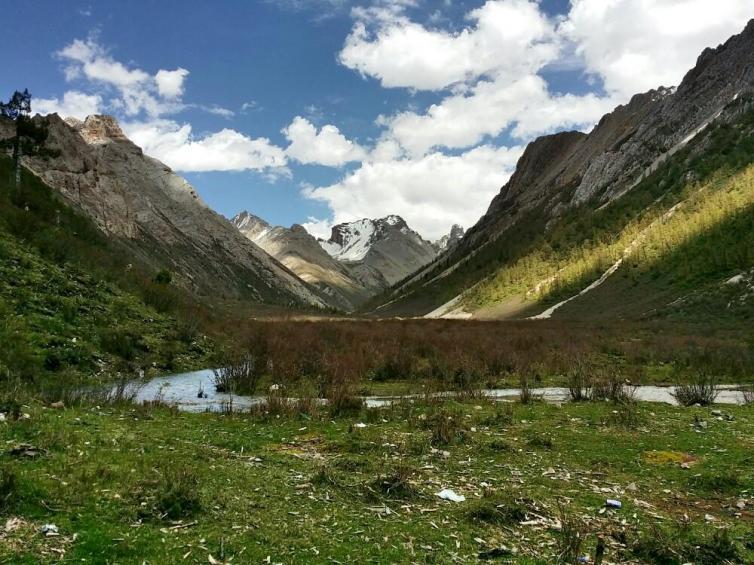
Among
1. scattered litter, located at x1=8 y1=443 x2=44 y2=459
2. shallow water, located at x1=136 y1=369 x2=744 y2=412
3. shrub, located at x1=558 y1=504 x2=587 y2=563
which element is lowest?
shrub, located at x1=558 y1=504 x2=587 y2=563

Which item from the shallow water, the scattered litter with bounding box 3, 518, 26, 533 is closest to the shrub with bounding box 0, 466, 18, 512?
the scattered litter with bounding box 3, 518, 26, 533

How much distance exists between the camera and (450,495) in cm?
941

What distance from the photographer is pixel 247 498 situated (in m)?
8.57

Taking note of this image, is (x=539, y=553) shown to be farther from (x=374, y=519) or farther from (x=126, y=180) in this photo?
(x=126, y=180)

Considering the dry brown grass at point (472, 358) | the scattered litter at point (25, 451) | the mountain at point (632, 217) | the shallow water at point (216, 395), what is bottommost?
the shallow water at point (216, 395)

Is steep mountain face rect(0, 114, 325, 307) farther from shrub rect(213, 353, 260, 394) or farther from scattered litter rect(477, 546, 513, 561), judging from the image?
scattered litter rect(477, 546, 513, 561)

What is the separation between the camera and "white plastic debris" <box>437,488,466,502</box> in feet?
30.3

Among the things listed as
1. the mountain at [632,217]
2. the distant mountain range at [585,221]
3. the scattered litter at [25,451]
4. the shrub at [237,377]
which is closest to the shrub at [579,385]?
the shrub at [237,377]

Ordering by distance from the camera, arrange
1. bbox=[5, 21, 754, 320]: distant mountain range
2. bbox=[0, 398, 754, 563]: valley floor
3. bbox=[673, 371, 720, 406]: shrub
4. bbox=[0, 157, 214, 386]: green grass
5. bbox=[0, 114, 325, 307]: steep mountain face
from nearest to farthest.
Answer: bbox=[0, 398, 754, 563]: valley floor → bbox=[0, 157, 214, 386]: green grass → bbox=[673, 371, 720, 406]: shrub → bbox=[5, 21, 754, 320]: distant mountain range → bbox=[0, 114, 325, 307]: steep mountain face

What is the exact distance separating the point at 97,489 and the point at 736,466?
12106 mm

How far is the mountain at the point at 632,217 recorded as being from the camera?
250 feet

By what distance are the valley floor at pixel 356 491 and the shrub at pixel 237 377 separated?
21.5 feet

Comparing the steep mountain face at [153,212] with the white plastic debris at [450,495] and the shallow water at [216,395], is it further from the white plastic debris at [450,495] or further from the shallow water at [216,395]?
the white plastic debris at [450,495]

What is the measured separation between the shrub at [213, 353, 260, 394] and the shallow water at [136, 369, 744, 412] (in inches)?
15.4
